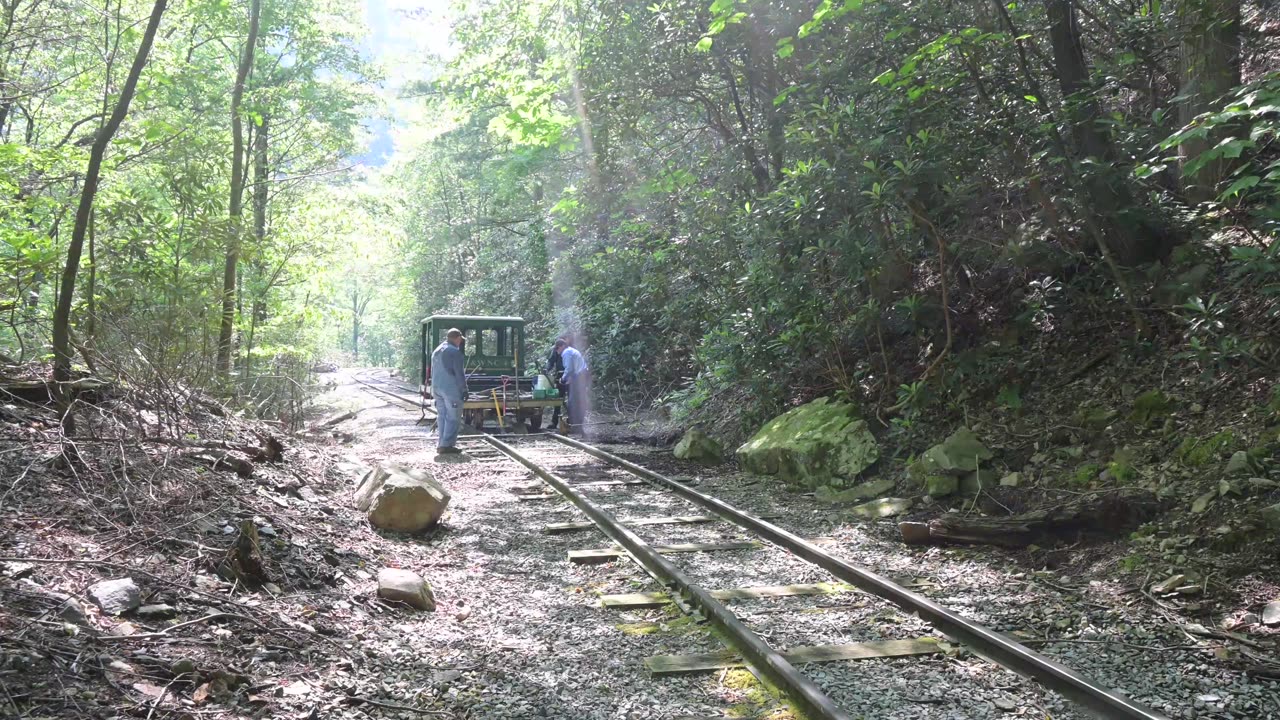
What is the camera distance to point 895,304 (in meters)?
9.23

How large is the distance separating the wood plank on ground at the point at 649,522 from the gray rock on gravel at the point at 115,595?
377cm

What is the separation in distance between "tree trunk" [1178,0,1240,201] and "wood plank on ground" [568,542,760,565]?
5111 mm

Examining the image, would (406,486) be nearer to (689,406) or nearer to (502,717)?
(502,717)

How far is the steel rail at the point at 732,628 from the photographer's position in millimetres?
3443

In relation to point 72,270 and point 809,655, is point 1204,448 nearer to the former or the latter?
point 809,655

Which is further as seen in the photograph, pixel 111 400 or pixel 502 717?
pixel 111 400

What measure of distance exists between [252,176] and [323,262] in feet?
12.9

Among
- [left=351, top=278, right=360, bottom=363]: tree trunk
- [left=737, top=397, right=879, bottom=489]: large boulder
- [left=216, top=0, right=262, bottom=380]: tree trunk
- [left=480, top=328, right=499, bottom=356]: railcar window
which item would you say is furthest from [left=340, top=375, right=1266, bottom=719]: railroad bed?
[left=351, top=278, right=360, bottom=363]: tree trunk

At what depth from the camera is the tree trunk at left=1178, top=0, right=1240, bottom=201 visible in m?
6.52

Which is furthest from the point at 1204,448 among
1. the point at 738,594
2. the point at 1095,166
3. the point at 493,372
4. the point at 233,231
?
the point at 493,372

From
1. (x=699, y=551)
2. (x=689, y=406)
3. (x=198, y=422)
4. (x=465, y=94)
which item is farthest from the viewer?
(x=465, y=94)

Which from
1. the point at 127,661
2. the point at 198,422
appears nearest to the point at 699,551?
the point at 127,661

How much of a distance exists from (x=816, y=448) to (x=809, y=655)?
16.9ft

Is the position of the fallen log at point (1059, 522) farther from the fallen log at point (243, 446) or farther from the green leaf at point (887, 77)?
the fallen log at point (243, 446)
